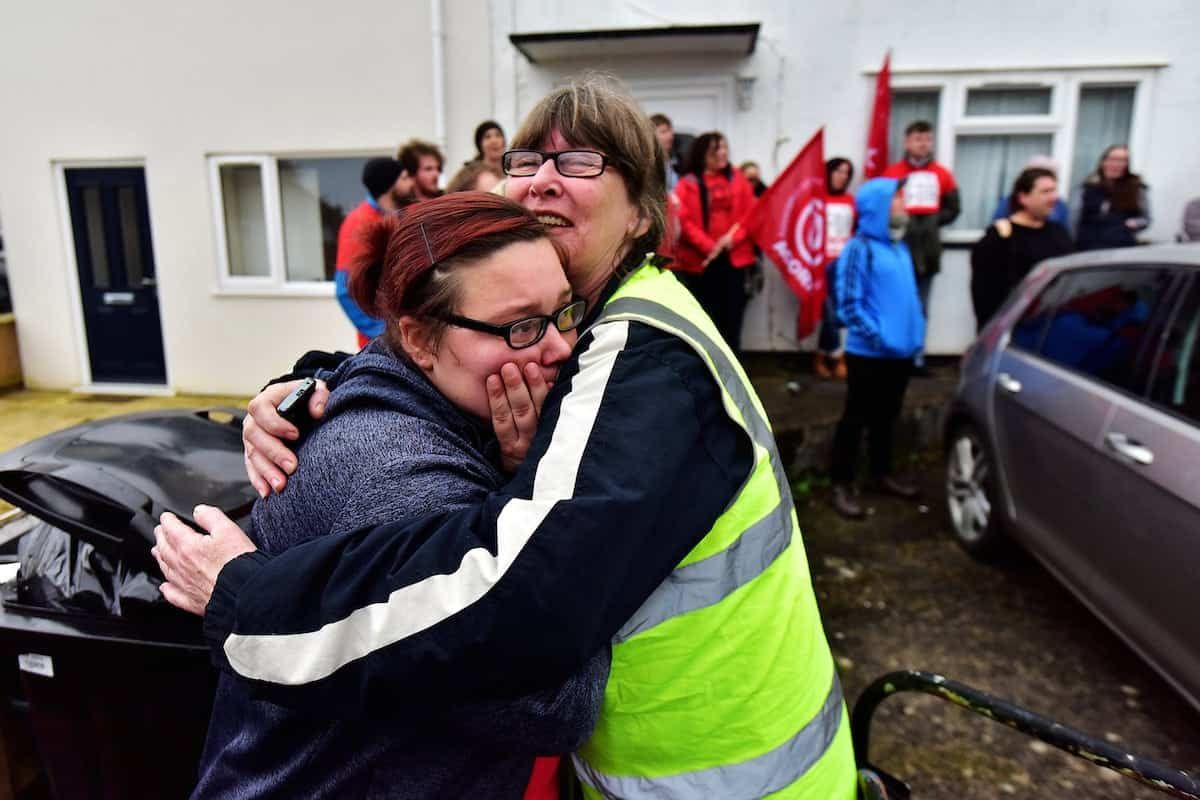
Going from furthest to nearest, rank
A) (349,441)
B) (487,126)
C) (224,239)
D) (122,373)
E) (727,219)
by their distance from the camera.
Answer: (122,373), (224,239), (727,219), (487,126), (349,441)

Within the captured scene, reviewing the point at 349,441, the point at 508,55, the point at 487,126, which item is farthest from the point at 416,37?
the point at 349,441

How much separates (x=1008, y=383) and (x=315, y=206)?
715cm

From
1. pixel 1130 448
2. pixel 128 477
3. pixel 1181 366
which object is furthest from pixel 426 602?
pixel 1181 366

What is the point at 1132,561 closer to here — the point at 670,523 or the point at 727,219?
the point at 670,523

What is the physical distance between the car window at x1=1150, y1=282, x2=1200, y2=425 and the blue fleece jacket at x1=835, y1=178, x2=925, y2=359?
6.39ft

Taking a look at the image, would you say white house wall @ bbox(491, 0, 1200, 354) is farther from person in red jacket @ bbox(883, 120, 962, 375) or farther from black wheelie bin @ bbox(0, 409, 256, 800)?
black wheelie bin @ bbox(0, 409, 256, 800)

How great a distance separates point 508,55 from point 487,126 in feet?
7.52

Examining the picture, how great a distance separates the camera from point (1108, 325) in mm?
3537

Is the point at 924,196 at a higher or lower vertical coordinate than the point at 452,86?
lower

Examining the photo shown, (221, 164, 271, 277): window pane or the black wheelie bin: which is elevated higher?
(221, 164, 271, 277): window pane

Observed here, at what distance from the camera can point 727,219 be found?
710 cm

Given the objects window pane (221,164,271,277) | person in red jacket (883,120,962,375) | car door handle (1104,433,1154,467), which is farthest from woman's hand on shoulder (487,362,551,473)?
window pane (221,164,271,277)

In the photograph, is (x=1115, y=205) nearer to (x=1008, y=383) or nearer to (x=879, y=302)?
(x=879, y=302)

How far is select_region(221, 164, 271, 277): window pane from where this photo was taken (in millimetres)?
8656
